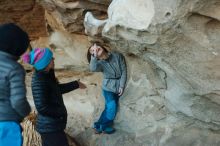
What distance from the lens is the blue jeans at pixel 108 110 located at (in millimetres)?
3430

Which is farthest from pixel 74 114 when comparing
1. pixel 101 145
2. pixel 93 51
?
pixel 93 51

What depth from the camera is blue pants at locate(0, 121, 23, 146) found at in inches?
95.1

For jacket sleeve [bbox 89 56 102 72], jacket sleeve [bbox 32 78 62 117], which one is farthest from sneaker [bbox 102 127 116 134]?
jacket sleeve [bbox 32 78 62 117]

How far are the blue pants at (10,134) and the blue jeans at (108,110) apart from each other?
1059mm

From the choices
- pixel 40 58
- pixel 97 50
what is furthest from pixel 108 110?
pixel 40 58

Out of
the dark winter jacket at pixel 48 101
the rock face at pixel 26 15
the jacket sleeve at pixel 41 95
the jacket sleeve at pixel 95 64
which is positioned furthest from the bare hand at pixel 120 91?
the rock face at pixel 26 15

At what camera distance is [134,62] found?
3.34m

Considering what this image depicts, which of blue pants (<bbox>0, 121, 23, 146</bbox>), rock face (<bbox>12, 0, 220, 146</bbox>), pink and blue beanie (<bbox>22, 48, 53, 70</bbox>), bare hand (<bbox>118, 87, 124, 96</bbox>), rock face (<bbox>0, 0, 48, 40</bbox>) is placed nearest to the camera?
blue pants (<bbox>0, 121, 23, 146</bbox>)

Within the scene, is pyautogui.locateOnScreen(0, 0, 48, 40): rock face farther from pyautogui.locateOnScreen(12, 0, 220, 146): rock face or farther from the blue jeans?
the blue jeans

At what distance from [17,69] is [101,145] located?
51.5 inches

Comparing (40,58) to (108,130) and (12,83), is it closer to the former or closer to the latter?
(12,83)

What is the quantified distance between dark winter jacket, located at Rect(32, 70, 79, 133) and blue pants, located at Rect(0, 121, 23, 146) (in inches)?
16.3

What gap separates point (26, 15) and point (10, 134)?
1783mm

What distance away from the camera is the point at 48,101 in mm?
2879
